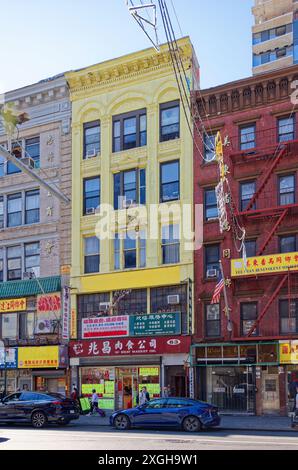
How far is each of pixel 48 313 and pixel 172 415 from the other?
15.7m

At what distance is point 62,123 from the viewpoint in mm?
41312

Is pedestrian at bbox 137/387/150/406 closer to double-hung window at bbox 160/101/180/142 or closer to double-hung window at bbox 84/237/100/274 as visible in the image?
double-hung window at bbox 84/237/100/274

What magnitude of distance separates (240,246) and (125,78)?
39.9 feet

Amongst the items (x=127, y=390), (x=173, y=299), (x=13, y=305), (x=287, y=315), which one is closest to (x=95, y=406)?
(x=127, y=390)

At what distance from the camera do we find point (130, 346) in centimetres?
3600

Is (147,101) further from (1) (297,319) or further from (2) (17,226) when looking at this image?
(1) (297,319)

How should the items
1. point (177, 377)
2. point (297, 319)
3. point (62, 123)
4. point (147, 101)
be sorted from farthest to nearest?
point (62, 123) → point (147, 101) → point (177, 377) → point (297, 319)

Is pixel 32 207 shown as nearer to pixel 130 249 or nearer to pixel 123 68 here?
pixel 130 249

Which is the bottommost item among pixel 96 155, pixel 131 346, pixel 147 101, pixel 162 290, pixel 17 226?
pixel 131 346

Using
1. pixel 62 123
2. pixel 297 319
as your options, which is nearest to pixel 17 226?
pixel 62 123

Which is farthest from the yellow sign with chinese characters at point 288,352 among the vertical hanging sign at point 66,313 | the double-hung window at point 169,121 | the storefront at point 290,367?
the double-hung window at point 169,121

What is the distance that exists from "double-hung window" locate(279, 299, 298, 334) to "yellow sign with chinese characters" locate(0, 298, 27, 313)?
1523 cm

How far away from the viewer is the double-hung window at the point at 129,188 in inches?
1489
